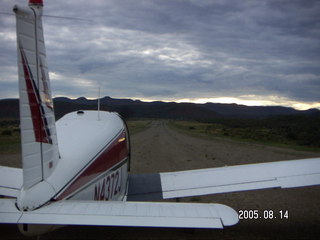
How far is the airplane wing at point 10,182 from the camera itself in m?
5.71

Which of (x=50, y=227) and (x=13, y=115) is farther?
(x=13, y=115)

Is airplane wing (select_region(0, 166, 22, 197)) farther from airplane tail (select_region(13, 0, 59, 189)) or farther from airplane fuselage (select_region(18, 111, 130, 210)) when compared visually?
airplane tail (select_region(13, 0, 59, 189))

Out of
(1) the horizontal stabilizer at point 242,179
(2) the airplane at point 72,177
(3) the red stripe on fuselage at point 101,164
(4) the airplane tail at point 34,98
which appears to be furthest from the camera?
(1) the horizontal stabilizer at point 242,179

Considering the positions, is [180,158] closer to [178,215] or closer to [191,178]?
[191,178]

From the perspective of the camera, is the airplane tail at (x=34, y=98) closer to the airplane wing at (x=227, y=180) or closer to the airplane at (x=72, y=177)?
the airplane at (x=72, y=177)

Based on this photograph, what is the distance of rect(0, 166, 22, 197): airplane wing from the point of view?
571cm

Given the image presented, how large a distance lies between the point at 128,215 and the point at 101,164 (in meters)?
1.97

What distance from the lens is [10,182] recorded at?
604 centimetres

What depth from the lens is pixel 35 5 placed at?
11.0ft

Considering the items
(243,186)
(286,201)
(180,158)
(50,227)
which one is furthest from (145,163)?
(50,227)

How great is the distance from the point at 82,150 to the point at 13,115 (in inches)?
4290

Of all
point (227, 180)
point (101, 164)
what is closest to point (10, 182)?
point (101, 164)

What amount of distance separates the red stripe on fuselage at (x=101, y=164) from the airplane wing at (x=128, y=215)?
0.56 meters

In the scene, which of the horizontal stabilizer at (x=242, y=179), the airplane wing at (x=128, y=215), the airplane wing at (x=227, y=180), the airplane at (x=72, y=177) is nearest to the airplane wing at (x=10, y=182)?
the airplane at (x=72, y=177)
